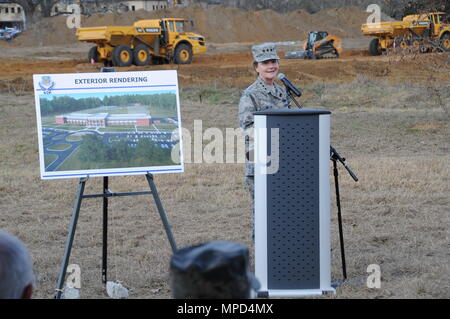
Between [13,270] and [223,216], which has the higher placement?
[13,270]

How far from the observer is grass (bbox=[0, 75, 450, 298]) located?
6.63 metres

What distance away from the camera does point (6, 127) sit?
680 inches

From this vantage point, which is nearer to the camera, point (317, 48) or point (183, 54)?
point (183, 54)

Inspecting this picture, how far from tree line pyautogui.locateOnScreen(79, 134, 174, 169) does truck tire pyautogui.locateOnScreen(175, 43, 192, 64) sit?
1121 inches

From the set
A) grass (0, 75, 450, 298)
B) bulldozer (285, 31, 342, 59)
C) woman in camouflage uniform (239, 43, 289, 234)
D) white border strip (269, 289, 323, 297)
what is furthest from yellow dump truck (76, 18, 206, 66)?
white border strip (269, 289, 323, 297)

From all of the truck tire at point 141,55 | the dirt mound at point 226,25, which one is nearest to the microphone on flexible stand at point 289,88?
the truck tire at point 141,55

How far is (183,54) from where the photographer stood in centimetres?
3459

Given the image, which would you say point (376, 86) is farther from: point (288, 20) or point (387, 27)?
point (288, 20)

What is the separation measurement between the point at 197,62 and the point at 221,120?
1927 cm

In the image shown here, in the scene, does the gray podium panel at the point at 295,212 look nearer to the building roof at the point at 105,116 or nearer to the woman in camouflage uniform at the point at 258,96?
the woman in camouflage uniform at the point at 258,96

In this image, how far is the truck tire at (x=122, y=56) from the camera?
3177 cm

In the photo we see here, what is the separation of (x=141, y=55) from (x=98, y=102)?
27123 millimetres

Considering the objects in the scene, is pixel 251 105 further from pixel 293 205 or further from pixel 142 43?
pixel 142 43

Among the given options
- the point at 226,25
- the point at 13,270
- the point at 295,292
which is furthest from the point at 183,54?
the point at 13,270
